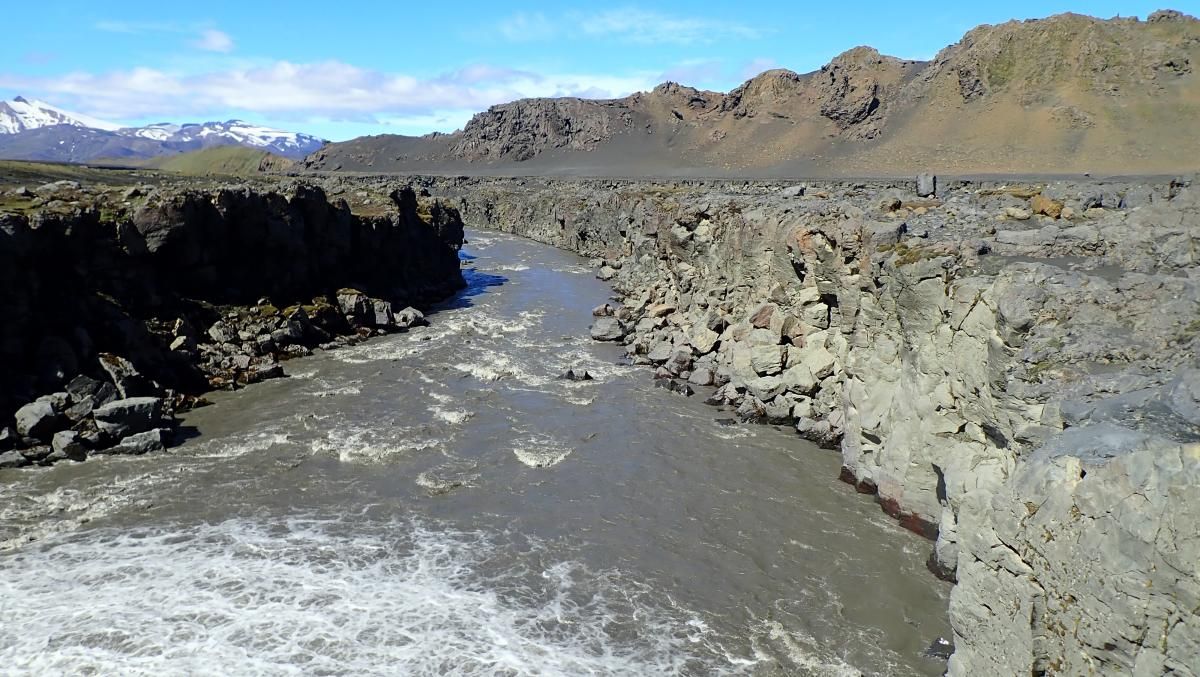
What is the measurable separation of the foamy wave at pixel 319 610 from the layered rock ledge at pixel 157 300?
28.0ft

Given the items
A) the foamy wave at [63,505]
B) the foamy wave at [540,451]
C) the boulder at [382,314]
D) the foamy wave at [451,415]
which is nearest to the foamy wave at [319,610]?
the foamy wave at [63,505]

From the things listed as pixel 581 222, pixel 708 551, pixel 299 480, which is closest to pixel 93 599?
pixel 299 480

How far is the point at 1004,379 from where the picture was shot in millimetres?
16281

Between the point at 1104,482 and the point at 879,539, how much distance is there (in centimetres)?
1017

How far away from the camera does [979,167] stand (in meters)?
128

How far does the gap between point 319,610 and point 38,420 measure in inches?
609

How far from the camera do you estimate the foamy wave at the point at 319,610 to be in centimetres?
1513

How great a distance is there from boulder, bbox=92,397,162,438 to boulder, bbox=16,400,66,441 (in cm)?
117

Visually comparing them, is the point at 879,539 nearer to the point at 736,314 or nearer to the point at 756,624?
the point at 756,624

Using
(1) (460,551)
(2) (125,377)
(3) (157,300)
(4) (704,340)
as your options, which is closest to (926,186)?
(4) (704,340)

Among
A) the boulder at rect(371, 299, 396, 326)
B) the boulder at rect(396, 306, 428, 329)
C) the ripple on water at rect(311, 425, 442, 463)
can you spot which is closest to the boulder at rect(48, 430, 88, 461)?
the ripple on water at rect(311, 425, 442, 463)

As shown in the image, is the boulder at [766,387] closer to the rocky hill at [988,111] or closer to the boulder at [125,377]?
the boulder at [125,377]

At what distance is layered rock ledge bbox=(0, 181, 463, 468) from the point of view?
26531 millimetres

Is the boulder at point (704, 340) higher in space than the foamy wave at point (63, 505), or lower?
higher
